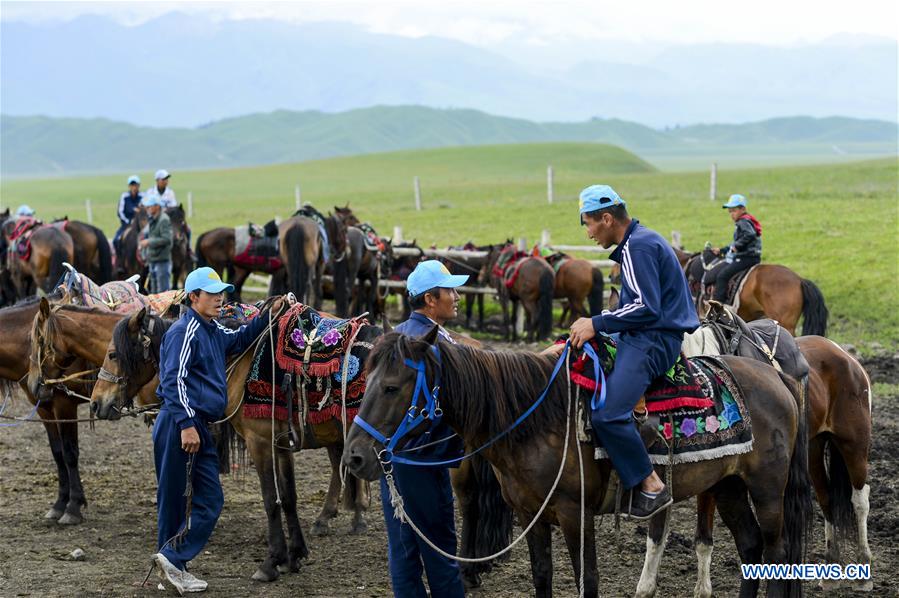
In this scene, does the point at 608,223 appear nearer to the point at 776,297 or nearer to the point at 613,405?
the point at 613,405

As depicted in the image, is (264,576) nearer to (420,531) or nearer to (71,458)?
(420,531)

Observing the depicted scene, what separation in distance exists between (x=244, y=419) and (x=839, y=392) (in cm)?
397

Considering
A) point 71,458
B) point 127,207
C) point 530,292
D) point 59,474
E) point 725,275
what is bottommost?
point 59,474

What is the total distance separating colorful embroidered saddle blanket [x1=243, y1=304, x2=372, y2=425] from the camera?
6.54 m

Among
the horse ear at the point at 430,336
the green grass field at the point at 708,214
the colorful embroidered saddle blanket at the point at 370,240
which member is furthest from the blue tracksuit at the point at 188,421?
the colorful embroidered saddle blanket at the point at 370,240

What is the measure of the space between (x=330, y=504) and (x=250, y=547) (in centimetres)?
75

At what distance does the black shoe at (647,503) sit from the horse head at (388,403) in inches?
46.5

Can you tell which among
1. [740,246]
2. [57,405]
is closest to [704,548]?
[57,405]

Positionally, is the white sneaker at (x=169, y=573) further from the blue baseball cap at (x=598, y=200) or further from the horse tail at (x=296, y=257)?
the horse tail at (x=296, y=257)

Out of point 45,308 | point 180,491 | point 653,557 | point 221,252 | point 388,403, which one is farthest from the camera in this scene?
point 221,252

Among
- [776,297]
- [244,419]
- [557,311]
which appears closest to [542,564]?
[244,419]

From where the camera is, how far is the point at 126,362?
6.52m

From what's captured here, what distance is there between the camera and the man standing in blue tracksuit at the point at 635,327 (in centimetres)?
468

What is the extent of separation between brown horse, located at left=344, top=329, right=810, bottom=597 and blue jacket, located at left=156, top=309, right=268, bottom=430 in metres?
1.86
